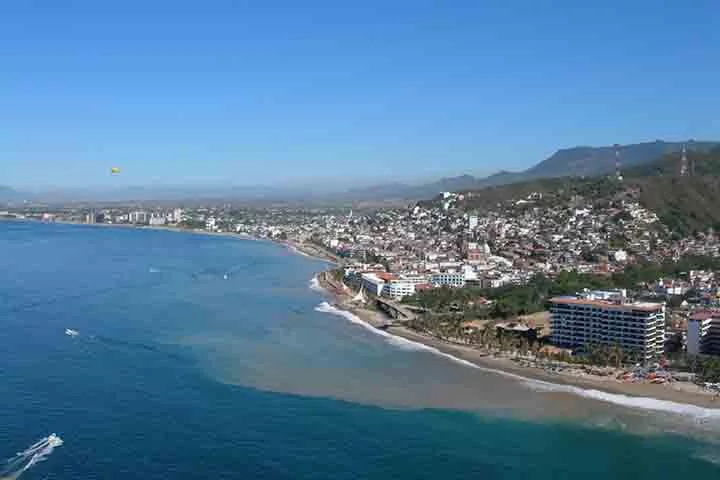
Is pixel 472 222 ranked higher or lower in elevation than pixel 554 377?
higher

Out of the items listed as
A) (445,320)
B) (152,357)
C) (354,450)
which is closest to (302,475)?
(354,450)

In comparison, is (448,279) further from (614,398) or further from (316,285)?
(614,398)

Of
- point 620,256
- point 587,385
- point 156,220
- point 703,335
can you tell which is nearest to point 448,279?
point 620,256

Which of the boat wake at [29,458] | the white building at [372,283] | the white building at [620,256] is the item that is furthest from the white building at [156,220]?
the boat wake at [29,458]

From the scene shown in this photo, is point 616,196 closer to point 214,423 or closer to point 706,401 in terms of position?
point 706,401

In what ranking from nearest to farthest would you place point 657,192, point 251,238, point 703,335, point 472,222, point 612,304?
point 703,335, point 612,304, point 657,192, point 472,222, point 251,238

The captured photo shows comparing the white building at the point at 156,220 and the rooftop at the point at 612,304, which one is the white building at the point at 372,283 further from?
the white building at the point at 156,220
